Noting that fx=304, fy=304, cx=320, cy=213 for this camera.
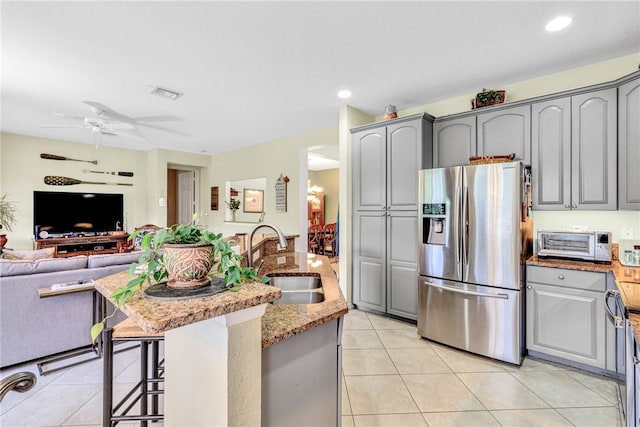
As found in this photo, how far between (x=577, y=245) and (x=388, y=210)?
1690 mm

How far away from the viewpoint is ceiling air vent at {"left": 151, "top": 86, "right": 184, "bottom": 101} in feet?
10.6

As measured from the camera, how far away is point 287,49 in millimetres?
2436

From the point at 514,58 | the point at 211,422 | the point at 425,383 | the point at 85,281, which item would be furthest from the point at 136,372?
the point at 514,58

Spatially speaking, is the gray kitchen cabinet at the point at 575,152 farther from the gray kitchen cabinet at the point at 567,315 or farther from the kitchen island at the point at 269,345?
the kitchen island at the point at 269,345

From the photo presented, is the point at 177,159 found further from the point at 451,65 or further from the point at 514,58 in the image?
the point at 514,58

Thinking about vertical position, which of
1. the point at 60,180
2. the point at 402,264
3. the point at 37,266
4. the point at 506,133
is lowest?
the point at 402,264

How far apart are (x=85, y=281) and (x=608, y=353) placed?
163 inches

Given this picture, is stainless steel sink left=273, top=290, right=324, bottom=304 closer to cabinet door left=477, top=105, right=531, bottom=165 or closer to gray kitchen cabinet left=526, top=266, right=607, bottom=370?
gray kitchen cabinet left=526, top=266, right=607, bottom=370

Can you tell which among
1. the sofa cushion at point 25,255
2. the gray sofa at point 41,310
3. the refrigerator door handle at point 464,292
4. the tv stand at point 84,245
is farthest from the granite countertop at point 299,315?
the tv stand at point 84,245

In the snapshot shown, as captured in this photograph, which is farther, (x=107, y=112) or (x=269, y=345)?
(x=107, y=112)

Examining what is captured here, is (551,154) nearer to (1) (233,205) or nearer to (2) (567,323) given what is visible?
(2) (567,323)

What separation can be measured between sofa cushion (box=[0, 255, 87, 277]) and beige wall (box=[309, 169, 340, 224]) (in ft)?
25.6

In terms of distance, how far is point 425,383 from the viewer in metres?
2.29

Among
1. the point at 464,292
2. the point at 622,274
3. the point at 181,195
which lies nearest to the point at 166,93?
the point at 464,292
